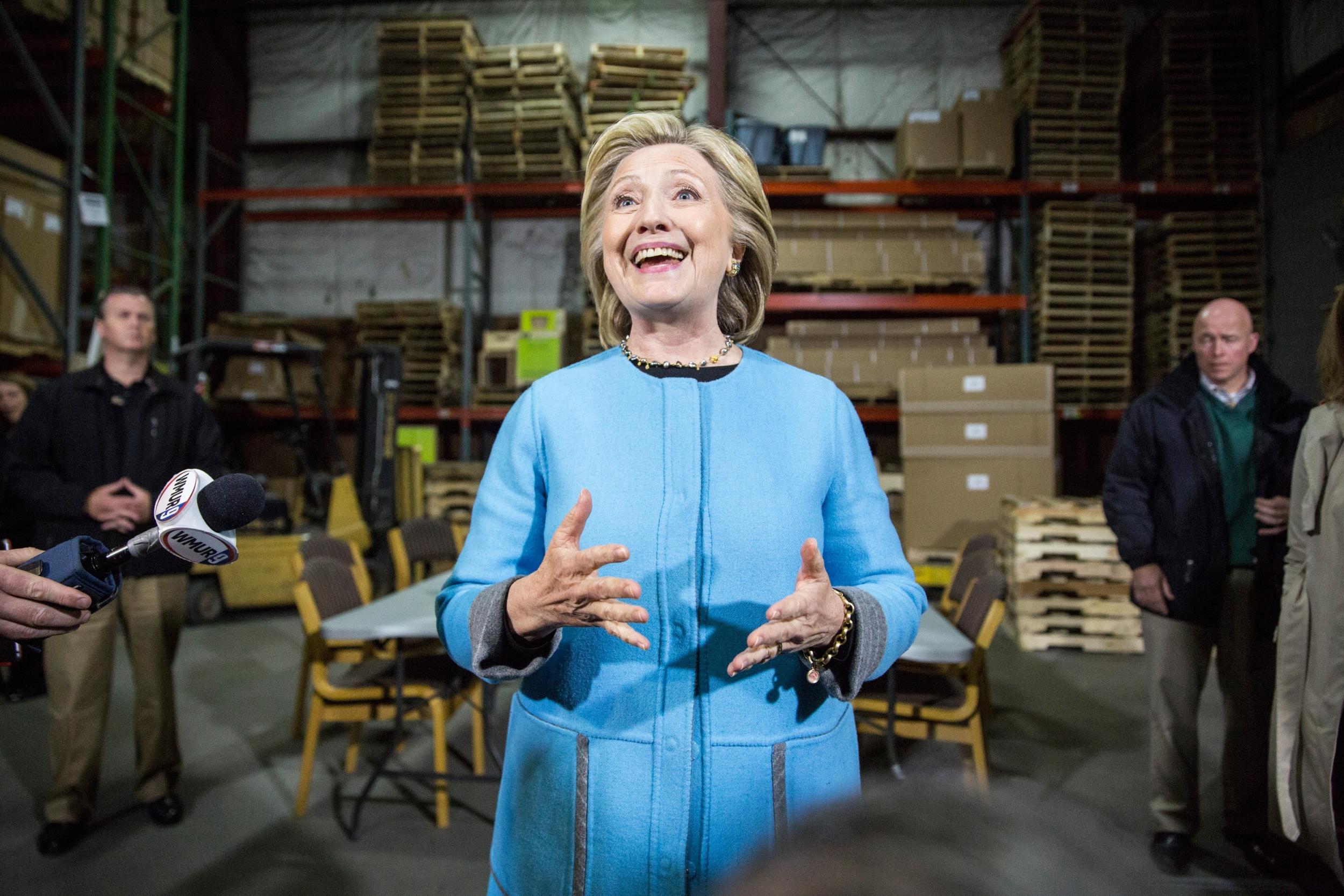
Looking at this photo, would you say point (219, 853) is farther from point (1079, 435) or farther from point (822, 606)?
point (1079, 435)

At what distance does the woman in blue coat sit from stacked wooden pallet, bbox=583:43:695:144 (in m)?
8.13

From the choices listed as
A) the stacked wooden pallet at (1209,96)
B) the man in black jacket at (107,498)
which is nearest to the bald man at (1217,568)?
the man in black jacket at (107,498)

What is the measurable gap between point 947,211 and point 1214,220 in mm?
2693

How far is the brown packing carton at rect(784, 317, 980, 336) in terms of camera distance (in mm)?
7852

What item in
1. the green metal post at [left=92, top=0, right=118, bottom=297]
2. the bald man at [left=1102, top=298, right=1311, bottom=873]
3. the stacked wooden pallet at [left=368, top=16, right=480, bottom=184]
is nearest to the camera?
the bald man at [left=1102, top=298, right=1311, bottom=873]

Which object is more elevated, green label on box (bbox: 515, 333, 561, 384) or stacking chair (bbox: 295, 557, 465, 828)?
green label on box (bbox: 515, 333, 561, 384)

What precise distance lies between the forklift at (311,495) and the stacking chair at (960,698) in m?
4.98

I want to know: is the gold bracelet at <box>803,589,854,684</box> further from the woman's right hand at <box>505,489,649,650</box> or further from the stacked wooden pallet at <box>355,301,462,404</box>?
the stacked wooden pallet at <box>355,301,462,404</box>

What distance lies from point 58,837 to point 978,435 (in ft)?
22.4

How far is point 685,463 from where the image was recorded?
3.47ft

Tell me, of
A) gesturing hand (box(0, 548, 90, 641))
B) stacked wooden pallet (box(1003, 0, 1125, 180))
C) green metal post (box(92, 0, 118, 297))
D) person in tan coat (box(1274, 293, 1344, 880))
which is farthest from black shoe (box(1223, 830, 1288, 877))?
green metal post (box(92, 0, 118, 297))

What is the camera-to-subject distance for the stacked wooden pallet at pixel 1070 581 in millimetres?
5859

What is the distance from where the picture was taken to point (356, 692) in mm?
3365

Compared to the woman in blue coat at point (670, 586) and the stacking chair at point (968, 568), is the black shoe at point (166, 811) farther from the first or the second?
the stacking chair at point (968, 568)
